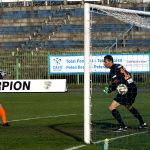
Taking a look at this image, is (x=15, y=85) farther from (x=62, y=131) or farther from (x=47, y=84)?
(x=62, y=131)

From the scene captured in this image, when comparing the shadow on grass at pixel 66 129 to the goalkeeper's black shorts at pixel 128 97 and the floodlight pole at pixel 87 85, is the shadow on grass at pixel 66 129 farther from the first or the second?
the goalkeeper's black shorts at pixel 128 97

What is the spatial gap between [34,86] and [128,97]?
20.9 metres

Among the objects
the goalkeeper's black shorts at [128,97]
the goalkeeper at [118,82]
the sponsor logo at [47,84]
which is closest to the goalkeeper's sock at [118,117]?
the goalkeeper at [118,82]

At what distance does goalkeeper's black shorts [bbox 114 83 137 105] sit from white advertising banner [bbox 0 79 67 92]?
20452mm

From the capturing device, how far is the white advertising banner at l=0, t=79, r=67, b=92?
3522cm

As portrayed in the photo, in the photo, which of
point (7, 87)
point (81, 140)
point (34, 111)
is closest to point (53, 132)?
point (81, 140)

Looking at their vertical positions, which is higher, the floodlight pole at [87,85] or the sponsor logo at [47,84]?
the floodlight pole at [87,85]

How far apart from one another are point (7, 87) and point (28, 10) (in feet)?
63.9

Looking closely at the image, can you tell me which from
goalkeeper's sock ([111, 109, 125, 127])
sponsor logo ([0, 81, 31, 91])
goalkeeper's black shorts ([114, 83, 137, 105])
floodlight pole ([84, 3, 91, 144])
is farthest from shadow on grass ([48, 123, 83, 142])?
sponsor logo ([0, 81, 31, 91])

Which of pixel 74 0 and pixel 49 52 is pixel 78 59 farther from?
pixel 74 0

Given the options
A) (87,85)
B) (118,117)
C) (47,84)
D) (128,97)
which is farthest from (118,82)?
(47,84)

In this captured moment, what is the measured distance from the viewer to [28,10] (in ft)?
176

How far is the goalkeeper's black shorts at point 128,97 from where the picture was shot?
1450 cm

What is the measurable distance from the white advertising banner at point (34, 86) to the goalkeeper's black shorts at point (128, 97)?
20.5 meters
